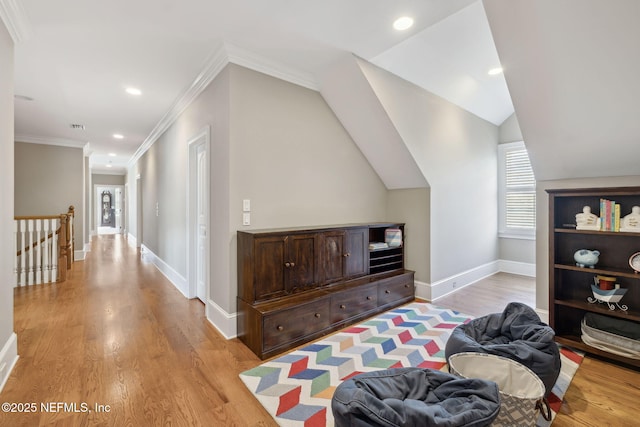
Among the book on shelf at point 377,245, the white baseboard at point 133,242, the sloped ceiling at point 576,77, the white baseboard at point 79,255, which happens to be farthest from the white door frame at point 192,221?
the white baseboard at point 133,242

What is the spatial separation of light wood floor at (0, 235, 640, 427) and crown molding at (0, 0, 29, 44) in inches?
102

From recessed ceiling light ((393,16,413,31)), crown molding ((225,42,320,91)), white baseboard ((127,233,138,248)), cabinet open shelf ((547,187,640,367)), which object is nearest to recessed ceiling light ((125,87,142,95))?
crown molding ((225,42,320,91))

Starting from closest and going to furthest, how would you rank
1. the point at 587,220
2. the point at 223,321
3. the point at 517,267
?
the point at 587,220 → the point at 223,321 → the point at 517,267

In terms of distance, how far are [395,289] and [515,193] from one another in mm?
3335

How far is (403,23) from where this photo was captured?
235 centimetres

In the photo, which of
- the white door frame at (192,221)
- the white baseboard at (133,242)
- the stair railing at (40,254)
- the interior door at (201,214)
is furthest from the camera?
the white baseboard at (133,242)

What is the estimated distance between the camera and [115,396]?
1.89m

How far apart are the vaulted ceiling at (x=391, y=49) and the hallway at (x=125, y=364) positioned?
266 centimetres

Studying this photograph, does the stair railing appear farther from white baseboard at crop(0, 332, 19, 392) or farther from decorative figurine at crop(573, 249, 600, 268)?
decorative figurine at crop(573, 249, 600, 268)

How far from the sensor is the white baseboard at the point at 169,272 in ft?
13.2

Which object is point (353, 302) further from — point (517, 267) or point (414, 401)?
point (517, 267)

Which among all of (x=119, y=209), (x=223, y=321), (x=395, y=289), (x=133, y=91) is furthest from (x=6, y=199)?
(x=119, y=209)

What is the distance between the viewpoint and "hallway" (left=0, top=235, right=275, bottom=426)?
1738 millimetres

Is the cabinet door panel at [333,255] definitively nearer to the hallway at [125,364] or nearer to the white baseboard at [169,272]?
the hallway at [125,364]
